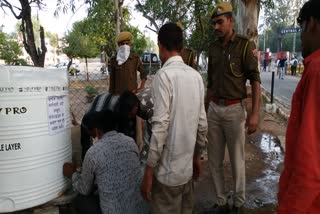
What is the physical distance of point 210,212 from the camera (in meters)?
3.03

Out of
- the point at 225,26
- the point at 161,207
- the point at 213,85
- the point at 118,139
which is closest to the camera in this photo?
the point at 161,207

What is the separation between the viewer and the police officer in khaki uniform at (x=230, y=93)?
2797 millimetres

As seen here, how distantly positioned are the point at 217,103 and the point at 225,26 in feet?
2.24

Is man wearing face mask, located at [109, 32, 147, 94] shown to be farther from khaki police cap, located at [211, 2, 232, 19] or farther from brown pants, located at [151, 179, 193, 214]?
brown pants, located at [151, 179, 193, 214]

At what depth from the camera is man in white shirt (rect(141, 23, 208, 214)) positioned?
1.90 metres

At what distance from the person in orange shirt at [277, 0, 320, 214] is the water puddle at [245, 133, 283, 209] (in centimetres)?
212

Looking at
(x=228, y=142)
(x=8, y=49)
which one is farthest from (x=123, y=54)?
(x=8, y=49)

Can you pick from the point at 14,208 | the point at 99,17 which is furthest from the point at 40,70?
the point at 99,17

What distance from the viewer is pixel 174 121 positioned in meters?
1.97

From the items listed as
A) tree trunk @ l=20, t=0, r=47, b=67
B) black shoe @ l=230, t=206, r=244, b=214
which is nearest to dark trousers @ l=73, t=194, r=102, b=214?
black shoe @ l=230, t=206, r=244, b=214

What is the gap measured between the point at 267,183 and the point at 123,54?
8.47ft

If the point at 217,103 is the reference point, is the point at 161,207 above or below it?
below

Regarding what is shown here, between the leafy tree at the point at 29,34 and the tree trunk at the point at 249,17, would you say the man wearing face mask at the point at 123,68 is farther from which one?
the tree trunk at the point at 249,17

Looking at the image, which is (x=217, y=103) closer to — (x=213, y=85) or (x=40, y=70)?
(x=213, y=85)
